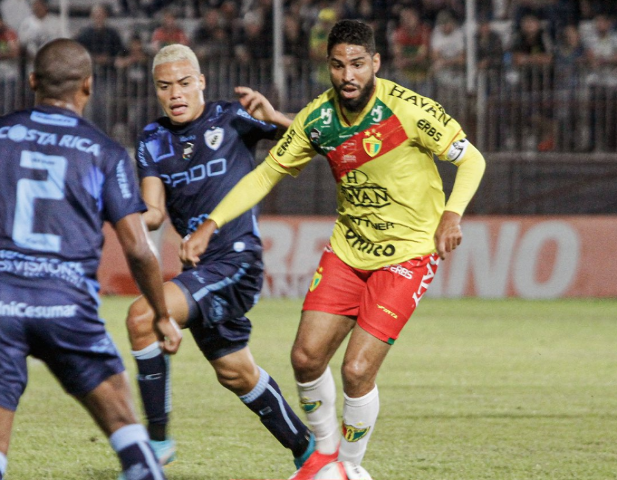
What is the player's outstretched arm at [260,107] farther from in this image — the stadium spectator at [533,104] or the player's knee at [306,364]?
the stadium spectator at [533,104]

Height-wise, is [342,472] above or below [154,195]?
below

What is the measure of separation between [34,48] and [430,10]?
6.48 m

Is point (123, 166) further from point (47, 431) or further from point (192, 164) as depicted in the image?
point (47, 431)

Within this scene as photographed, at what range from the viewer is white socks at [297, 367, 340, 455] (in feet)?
18.6

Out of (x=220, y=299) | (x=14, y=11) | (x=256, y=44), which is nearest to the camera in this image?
(x=220, y=299)

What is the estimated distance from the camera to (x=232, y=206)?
18.1ft

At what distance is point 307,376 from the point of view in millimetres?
5598

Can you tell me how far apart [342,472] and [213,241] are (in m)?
1.53

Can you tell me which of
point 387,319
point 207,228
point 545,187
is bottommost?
point 545,187

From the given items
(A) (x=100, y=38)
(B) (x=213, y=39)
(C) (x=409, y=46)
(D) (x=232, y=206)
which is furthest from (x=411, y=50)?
(D) (x=232, y=206)

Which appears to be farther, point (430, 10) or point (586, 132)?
point (430, 10)

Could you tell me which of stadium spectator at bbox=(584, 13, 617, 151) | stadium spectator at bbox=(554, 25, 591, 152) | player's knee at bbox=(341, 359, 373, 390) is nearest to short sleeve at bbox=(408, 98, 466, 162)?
player's knee at bbox=(341, 359, 373, 390)

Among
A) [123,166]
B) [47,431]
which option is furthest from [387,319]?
[47,431]

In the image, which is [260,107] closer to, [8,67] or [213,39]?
[8,67]
